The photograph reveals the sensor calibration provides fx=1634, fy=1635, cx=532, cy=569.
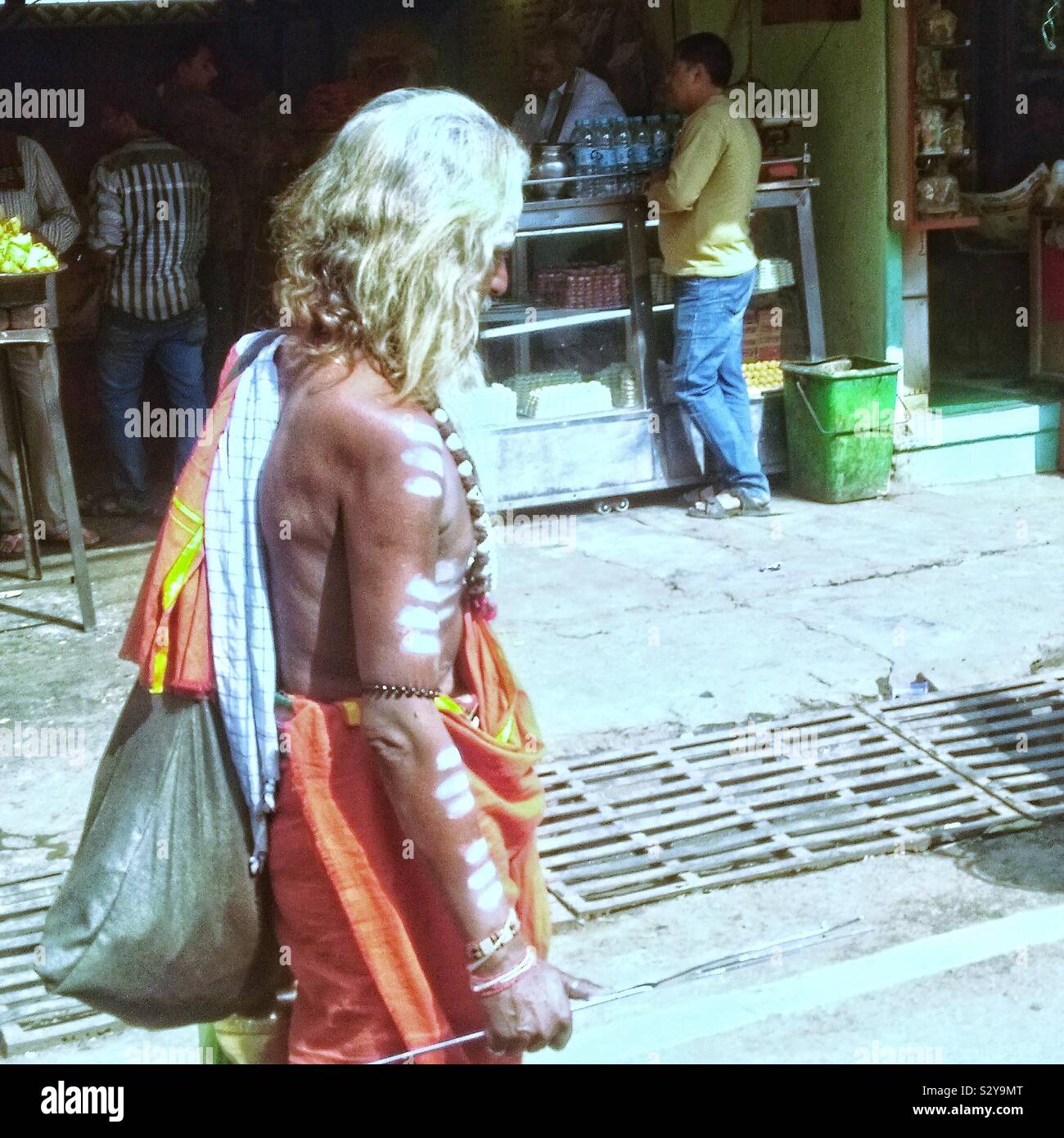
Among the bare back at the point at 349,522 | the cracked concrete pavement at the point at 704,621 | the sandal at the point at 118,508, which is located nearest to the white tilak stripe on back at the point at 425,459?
the bare back at the point at 349,522

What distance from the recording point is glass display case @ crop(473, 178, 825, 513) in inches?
300

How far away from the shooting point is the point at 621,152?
767cm

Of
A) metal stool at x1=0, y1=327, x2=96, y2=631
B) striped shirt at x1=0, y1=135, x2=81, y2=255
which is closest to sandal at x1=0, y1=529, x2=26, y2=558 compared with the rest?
metal stool at x1=0, y1=327, x2=96, y2=631

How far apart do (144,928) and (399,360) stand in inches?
32.3

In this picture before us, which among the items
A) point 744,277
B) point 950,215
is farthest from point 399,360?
point 950,215

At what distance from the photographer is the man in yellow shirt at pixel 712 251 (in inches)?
285

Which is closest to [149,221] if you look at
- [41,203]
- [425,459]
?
[41,203]

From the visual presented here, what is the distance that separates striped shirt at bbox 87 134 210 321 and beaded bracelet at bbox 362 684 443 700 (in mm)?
5990

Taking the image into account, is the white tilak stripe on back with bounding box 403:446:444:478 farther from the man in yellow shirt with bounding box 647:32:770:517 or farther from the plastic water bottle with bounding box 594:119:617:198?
the plastic water bottle with bounding box 594:119:617:198

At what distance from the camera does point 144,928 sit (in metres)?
2.16

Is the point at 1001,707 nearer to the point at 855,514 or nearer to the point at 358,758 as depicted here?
the point at 855,514

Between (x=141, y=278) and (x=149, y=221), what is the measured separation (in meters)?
0.27

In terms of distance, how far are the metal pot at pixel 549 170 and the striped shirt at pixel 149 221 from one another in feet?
5.22

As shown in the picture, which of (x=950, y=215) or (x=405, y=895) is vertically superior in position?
(x=950, y=215)
